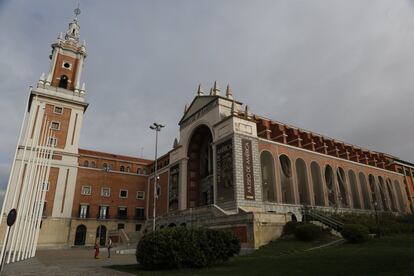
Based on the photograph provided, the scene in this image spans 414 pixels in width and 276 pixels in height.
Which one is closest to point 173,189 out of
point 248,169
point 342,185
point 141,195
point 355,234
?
point 141,195

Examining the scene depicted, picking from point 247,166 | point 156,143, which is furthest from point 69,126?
point 247,166

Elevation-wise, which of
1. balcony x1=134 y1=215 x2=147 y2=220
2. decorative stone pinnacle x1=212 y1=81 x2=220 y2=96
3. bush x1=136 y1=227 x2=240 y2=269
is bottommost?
bush x1=136 y1=227 x2=240 y2=269

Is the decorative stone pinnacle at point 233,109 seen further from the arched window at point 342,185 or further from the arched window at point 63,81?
the arched window at point 63,81

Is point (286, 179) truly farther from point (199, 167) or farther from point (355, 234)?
point (355, 234)

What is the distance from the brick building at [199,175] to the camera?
30.4 meters

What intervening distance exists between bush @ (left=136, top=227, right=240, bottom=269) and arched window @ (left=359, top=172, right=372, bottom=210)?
3760 centimetres

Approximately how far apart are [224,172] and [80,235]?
25.2 metres

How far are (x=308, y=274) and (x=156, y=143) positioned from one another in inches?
770

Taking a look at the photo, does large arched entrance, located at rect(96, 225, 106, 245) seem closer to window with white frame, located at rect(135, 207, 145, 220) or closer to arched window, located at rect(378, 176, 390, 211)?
window with white frame, located at rect(135, 207, 145, 220)

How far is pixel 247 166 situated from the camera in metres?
31.1

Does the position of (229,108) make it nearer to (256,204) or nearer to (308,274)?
(256,204)

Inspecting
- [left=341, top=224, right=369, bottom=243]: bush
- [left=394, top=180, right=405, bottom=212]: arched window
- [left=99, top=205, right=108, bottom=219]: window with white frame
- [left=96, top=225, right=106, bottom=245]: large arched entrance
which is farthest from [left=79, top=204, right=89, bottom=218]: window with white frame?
[left=394, top=180, right=405, bottom=212]: arched window

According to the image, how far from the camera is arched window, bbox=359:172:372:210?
4459 centimetres

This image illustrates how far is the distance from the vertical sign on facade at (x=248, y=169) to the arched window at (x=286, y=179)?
6.26 m
